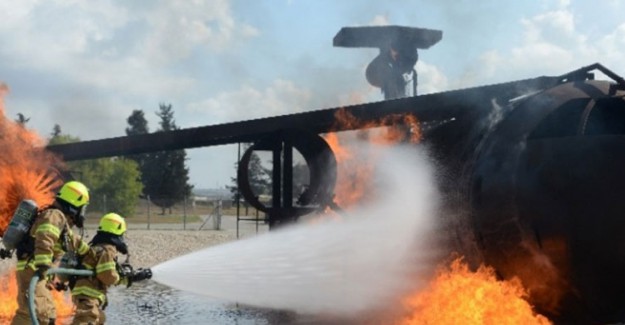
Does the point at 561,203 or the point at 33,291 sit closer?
the point at 33,291

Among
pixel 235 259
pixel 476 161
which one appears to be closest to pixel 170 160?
pixel 235 259

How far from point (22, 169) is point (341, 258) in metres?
5.39

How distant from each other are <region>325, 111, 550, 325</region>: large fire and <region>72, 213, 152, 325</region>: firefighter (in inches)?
139

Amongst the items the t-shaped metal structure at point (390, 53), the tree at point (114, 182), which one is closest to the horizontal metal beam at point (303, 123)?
the t-shaped metal structure at point (390, 53)

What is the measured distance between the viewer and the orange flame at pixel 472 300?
6914 mm

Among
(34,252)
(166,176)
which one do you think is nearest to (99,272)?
(34,252)

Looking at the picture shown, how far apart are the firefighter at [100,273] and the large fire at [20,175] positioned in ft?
11.4

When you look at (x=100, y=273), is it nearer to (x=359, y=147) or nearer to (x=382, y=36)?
(x=359, y=147)

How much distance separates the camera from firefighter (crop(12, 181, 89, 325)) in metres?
6.46

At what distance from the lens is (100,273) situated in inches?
266

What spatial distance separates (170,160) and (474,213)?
66.3 m

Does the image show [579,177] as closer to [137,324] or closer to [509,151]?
[509,151]

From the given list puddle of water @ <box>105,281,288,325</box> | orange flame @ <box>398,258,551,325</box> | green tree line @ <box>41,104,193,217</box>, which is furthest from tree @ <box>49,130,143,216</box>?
orange flame @ <box>398,258,551,325</box>

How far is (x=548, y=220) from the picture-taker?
21.1ft
